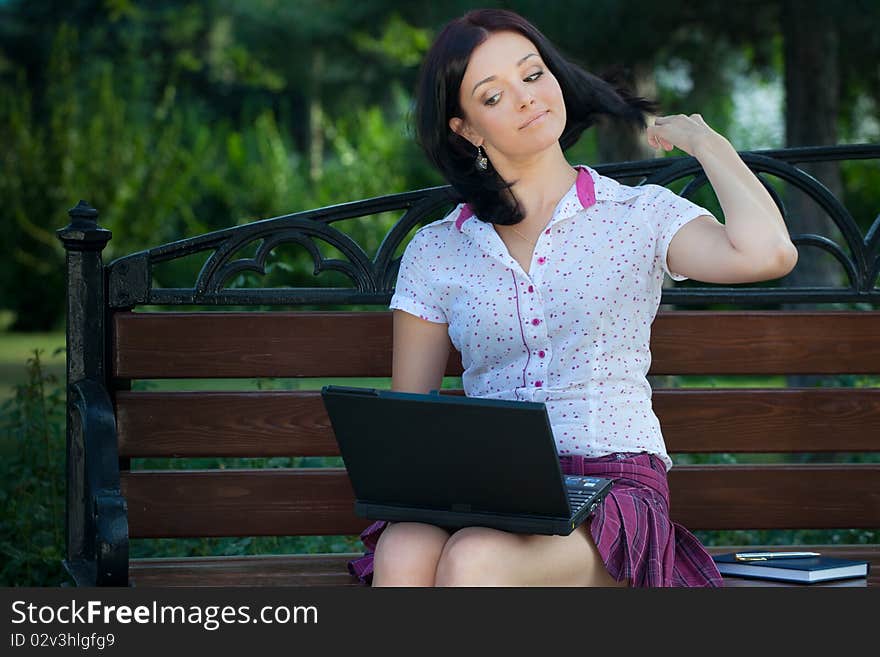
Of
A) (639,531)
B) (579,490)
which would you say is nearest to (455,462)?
(579,490)

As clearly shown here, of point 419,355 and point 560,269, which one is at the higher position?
point 560,269

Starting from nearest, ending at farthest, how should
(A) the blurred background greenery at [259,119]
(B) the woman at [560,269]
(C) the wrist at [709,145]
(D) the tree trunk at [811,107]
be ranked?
1. (B) the woman at [560,269]
2. (C) the wrist at [709,145]
3. (A) the blurred background greenery at [259,119]
4. (D) the tree trunk at [811,107]

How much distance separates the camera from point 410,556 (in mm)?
2615

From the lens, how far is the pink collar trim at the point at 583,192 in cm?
305

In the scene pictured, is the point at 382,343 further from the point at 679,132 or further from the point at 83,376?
the point at 679,132

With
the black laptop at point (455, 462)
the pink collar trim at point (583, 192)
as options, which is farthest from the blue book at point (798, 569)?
the pink collar trim at point (583, 192)

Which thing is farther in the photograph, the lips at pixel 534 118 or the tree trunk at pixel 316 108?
the tree trunk at pixel 316 108

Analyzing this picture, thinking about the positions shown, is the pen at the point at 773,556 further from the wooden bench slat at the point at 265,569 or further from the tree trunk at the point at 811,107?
the tree trunk at the point at 811,107

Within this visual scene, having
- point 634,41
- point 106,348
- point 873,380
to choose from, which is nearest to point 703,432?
point 106,348

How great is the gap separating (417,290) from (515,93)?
1.75 ft

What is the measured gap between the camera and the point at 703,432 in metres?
3.51

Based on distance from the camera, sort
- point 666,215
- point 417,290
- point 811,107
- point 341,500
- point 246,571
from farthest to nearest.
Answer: point 811,107, point 341,500, point 246,571, point 417,290, point 666,215

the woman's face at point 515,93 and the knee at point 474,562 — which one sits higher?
the woman's face at point 515,93

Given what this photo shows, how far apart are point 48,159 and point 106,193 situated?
29.6 inches
